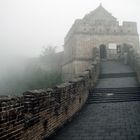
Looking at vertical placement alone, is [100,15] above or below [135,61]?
above

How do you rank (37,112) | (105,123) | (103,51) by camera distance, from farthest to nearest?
1. (103,51)
2. (105,123)
3. (37,112)

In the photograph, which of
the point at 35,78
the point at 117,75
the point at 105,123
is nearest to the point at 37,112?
the point at 105,123

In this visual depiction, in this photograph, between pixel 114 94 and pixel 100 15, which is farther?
pixel 100 15

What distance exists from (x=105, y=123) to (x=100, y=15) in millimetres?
28224

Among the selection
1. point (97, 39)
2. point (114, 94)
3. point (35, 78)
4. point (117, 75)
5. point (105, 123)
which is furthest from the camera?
point (35, 78)

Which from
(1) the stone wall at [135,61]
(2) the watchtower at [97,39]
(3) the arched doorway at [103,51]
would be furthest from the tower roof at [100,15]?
(1) the stone wall at [135,61]

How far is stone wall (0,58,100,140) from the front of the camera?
539 cm

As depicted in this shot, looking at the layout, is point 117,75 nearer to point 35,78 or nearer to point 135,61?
point 135,61

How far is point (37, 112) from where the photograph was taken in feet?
22.7

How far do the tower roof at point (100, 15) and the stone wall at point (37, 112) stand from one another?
25413 millimetres

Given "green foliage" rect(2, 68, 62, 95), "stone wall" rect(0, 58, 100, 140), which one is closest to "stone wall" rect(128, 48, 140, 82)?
"stone wall" rect(0, 58, 100, 140)

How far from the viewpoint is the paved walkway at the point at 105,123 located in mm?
7798

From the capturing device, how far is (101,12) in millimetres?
35656

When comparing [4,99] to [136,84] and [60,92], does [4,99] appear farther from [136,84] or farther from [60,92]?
[136,84]
